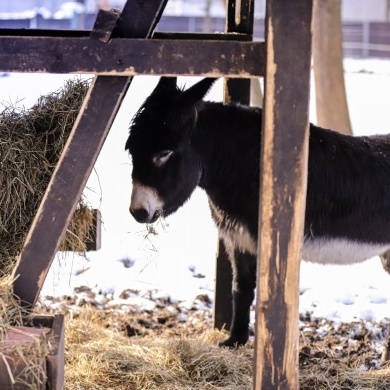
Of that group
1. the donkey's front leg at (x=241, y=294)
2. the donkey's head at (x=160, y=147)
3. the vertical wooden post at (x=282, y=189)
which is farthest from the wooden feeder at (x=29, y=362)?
the donkey's front leg at (x=241, y=294)

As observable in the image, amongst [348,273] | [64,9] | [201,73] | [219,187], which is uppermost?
[64,9]

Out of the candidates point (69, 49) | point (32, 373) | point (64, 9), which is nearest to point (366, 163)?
point (69, 49)

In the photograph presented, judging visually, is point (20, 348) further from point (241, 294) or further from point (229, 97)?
point (229, 97)

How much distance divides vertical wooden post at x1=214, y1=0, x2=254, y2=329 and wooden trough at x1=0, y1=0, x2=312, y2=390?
72.2 inches

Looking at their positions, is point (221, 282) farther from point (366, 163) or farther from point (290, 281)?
point (290, 281)

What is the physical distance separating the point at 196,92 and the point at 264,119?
40.1 inches

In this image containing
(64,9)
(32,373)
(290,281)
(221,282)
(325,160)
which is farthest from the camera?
(64,9)

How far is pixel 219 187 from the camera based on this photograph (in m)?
4.78

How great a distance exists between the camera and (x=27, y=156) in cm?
411

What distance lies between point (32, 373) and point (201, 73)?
146 cm

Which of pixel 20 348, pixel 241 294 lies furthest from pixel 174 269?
pixel 20 348

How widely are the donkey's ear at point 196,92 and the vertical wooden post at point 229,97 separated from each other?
960 mm

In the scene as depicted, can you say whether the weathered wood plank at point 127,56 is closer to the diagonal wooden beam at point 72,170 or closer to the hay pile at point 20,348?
the diagonal wooden beam at point 72,170

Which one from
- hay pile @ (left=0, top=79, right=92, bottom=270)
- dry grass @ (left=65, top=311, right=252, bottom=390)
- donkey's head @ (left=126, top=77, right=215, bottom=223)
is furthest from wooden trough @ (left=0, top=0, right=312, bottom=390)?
dry grass @ (left=65, top=311, right=252, bottom=390)
